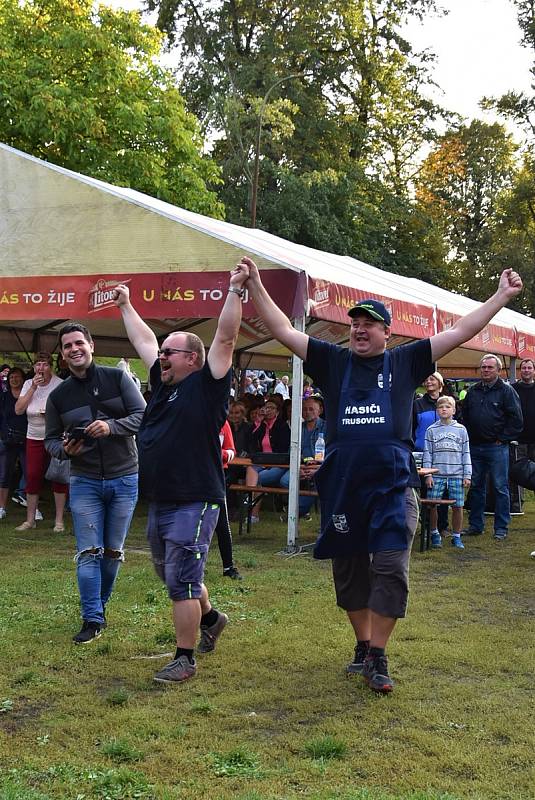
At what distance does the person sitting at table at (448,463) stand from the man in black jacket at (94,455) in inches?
206

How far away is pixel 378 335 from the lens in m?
4.90

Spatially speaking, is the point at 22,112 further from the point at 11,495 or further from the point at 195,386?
the point at 195,386

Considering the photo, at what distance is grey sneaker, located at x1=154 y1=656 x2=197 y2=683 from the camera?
498 centimetres

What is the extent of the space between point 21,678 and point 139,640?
3.26 feet

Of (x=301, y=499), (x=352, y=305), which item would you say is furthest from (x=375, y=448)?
(x=301, y=499)

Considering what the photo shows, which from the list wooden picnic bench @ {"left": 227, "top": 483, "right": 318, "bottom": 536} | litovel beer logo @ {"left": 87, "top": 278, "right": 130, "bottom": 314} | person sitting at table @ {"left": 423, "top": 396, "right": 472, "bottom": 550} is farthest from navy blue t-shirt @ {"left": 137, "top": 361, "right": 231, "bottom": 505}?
person sitting at table @ {"left": 423, "top": 396, "right": 472, "bottom": 550}

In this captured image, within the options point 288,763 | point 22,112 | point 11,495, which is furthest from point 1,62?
point 288,763

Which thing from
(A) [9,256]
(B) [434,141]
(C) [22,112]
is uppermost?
(B) [434,141]

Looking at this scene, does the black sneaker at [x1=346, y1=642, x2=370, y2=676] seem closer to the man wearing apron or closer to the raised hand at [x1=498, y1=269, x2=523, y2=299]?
Answer: the man wearing apron

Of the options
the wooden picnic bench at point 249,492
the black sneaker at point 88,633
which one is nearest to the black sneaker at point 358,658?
the black sneaker at point 88,633

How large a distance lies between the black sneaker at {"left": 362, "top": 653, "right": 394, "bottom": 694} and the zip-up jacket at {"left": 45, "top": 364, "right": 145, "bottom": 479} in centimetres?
199

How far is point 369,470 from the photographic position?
4.79 m

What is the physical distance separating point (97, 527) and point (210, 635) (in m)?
0.97

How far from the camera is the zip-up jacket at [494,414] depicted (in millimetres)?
10883
